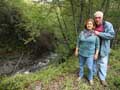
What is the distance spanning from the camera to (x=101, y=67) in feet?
23.1

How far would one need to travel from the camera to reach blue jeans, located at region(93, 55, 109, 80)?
7000 millimetres

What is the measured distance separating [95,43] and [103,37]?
22 cm

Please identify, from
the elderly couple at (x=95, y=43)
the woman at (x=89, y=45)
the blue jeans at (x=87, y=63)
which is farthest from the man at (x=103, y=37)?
the blue jeans at (x=87, y=63)

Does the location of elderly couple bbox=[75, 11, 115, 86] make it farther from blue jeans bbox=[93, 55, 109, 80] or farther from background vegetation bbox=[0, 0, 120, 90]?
background vegetation bbox=[0, 0, 120, 90]

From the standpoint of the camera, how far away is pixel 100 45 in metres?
6.89

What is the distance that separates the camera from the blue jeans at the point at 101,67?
700cm

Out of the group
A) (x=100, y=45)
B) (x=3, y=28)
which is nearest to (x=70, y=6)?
(x=100, y=45)

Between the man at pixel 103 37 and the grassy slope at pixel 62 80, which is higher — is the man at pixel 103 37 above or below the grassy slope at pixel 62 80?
above

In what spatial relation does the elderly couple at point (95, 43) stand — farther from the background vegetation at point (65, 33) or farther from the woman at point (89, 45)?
the background vegetation at point (65, 33)

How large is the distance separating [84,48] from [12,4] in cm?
640

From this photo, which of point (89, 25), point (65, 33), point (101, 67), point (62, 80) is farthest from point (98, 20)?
point (65, 33)

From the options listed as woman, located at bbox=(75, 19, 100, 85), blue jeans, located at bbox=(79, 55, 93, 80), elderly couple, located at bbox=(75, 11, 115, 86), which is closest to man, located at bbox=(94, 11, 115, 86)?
elderly couple, located at bbox=(75, 11, 115, 86)

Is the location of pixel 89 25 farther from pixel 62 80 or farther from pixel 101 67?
pixel 62 80

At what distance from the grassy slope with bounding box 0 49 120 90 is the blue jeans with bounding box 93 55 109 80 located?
0.17 m
